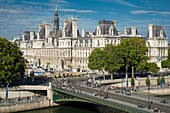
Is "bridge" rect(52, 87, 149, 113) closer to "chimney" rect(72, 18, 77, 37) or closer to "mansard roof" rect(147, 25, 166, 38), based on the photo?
"chimney" rect(72, 18, 77, 37)

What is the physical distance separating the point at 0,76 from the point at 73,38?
58.9 meters

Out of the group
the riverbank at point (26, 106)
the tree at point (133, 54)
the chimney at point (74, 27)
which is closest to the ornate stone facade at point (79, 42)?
the chimney at point (74, 27)

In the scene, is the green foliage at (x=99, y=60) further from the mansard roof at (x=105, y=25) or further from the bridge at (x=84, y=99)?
the bridge at (x=84, y=99)

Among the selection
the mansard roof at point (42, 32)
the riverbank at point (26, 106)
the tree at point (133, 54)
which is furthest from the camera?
the mansard roof at point (42, 32)

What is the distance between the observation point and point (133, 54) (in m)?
87.3

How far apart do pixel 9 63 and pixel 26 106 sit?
38.0 ft

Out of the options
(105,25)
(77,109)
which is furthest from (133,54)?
(77,109)

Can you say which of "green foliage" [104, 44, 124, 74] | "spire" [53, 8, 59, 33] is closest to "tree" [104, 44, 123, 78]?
"green foliage" [104, 44, 124, 74]

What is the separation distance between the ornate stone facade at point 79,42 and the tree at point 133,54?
1870 centimetres

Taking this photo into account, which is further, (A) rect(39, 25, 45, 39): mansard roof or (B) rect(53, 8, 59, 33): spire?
(A) rect(39, 25, 45, 39): mansard roof

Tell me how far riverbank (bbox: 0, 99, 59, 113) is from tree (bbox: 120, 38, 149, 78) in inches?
1189

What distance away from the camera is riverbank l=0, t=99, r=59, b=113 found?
5859 cm

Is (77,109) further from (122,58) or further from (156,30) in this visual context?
(156,30)

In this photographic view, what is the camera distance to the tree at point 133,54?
87.8 metres
